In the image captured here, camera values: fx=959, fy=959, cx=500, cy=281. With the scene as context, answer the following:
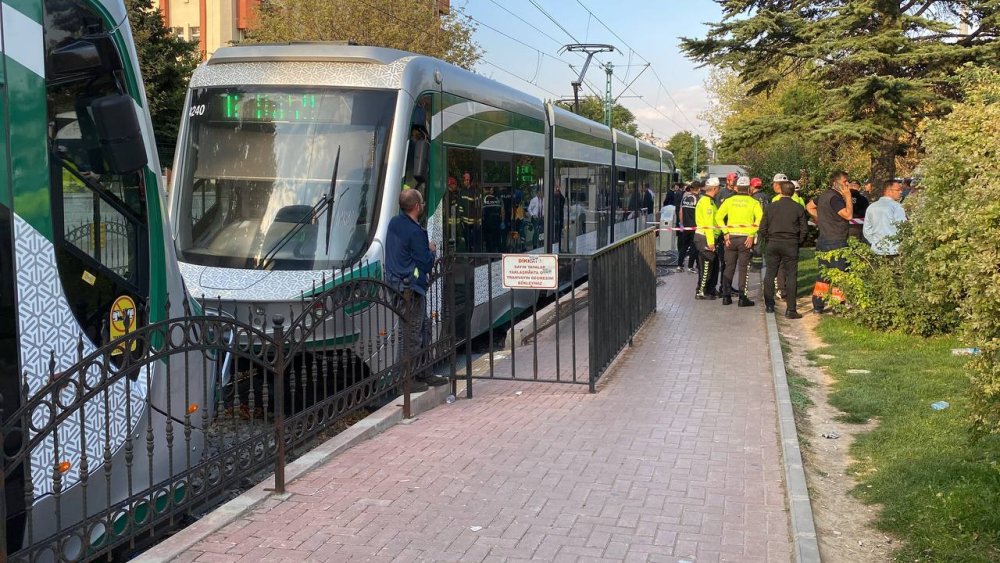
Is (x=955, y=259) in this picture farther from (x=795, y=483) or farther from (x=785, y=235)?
(x=785, y=235)

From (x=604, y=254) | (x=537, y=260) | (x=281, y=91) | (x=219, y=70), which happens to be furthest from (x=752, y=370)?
(x=219, y=70)

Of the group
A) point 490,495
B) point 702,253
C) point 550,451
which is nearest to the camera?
point 490,495

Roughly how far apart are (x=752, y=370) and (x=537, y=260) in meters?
2.79

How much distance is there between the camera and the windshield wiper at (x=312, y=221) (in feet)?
27.4

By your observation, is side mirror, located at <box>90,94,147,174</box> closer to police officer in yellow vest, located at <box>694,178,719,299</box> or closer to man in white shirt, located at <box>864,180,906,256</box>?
man in white shirt, located at <box>864,180,906,256</box>

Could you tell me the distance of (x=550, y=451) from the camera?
21.9ft

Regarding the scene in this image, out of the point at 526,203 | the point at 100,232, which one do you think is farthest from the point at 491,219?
the point at 100,232

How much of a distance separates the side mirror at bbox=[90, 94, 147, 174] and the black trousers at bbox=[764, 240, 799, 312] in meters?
10.1

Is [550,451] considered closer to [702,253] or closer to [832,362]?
[832,362]

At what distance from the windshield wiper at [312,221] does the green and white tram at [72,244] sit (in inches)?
104

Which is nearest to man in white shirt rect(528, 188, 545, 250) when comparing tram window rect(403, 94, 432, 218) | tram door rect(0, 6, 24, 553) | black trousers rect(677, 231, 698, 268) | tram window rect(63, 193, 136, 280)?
tram window rect(403, 94, 432, 218)

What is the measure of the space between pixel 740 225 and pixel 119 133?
10.8m

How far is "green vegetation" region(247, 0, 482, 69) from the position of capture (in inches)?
1154

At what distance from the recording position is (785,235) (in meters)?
13.3
